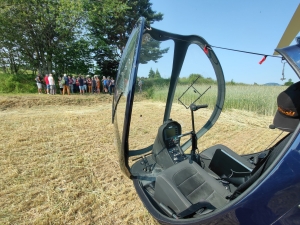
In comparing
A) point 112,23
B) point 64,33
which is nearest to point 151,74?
point 64,33

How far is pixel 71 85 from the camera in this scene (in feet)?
54.1

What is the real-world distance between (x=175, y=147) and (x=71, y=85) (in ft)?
52.1

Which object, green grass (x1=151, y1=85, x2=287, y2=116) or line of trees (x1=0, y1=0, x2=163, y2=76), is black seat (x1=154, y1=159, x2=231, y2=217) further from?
line of trees (x1=0, y1=0, x2=163, y2=76)

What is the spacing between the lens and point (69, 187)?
3.08 metres

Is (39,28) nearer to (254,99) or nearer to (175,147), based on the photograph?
(254,99)

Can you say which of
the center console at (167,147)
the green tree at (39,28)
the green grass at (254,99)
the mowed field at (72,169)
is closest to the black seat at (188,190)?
the center console at (167,147)

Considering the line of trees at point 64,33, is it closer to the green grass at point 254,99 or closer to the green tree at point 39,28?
the green tree at point 39,28

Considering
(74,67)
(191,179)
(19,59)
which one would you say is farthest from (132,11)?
(191,179)

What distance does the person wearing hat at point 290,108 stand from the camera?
4.33 ft

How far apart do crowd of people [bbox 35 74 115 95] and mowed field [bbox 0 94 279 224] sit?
28.4 feet

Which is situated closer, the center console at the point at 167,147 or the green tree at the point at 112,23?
the center console at the point at 167,147

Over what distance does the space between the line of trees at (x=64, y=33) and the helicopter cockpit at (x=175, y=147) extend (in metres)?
11.5

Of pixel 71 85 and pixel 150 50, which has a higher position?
pixel 150 50

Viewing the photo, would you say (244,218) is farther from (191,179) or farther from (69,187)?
(69,187)
